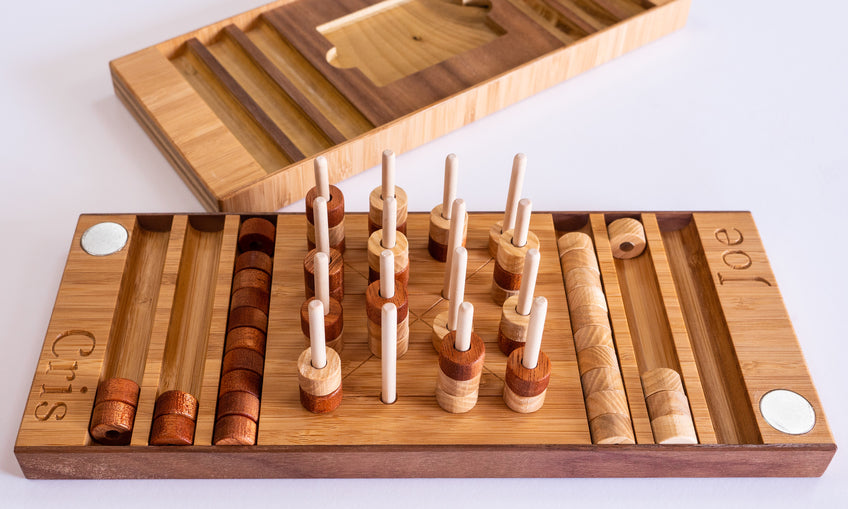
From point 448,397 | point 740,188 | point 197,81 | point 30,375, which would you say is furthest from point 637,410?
point 197,81

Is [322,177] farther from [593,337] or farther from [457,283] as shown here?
[593,337]

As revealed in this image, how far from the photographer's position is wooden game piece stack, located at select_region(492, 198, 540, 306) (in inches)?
46.8

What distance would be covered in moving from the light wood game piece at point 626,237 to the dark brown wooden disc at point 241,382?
505 mm

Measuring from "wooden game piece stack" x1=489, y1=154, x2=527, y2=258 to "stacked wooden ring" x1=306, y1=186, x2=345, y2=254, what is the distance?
0.19 metres

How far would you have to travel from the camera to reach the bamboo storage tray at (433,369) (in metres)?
1.08

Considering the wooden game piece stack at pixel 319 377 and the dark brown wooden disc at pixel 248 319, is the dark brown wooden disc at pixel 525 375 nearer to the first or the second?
the wooden game piece stack at pixel 319 377

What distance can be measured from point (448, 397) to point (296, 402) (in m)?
0.17

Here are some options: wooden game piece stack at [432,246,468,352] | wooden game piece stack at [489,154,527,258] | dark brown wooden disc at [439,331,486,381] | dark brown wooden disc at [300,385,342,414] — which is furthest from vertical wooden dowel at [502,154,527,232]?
dark brown wooden disc at [300,385,342,414]

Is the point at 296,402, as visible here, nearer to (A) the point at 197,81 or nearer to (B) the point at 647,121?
(A) the point at 197,81

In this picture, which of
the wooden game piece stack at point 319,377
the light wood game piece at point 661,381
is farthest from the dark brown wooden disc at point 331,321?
the light wood game piece at point 661,381

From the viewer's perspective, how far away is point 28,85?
1654mm

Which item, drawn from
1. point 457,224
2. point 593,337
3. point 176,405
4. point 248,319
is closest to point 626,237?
point 593,337

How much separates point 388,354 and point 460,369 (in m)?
0.08

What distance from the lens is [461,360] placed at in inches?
41.6
